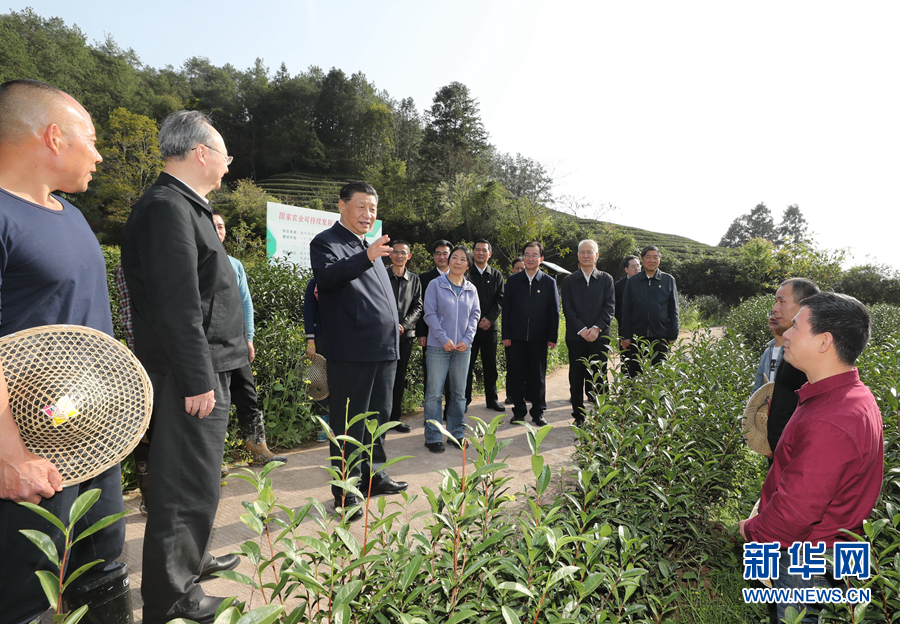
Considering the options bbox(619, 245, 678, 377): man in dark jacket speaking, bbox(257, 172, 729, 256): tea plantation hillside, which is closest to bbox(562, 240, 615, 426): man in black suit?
bbox(619, 245, 678, 377): man in dark jacket speaking

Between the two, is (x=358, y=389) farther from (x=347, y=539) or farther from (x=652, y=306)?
(x=652, y=306)

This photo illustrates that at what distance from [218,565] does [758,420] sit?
9.90 feet

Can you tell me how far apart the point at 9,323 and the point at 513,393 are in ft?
16.2

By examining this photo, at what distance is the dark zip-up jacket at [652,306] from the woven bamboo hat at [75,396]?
18.3 feet

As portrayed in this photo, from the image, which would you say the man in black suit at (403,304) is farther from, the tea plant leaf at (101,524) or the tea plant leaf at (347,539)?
the tea plant leaf at (101,524)

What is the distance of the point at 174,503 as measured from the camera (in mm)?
2094

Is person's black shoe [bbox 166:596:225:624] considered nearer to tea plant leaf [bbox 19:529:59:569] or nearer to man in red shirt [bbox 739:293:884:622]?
tea plant leaf [bbox 19:529:59:569]

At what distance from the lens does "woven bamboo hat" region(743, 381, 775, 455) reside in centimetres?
275

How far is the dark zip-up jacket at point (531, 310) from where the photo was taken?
233 inches

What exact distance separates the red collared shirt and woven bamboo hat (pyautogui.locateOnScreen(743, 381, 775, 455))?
0.93m

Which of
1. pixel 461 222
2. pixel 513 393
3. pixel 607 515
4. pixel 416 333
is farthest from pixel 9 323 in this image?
pixel 461 222

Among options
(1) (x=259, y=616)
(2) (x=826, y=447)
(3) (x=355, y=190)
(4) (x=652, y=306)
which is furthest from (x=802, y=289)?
(4) (x=652, y=306)

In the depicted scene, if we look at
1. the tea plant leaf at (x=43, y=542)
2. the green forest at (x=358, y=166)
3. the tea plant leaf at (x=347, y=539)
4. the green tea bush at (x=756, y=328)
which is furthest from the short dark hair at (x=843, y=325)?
the green forest at (x=358, y=166)

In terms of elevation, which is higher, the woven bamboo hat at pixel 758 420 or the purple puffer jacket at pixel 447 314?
the purple puffer jacket at pixel 447 314
